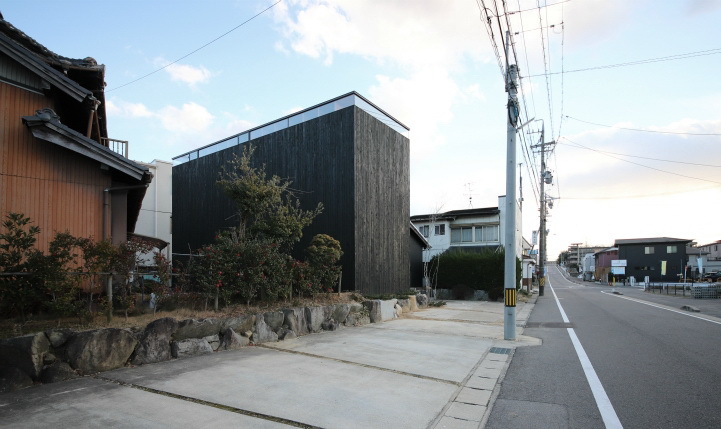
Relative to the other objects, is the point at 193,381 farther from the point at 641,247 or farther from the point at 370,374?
the point at 641,247

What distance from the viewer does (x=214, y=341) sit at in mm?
7973

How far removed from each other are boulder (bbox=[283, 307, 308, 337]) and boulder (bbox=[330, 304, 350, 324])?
4.24ft

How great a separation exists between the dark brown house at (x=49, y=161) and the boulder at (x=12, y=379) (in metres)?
2.68

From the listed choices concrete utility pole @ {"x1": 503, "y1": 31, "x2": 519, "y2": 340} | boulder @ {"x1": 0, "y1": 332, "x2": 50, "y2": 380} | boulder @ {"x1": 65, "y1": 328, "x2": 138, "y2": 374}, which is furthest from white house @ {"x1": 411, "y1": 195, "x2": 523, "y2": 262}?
boulder @ {"x1": 0, "y1": 332, "x2": 50, "y2": 380}

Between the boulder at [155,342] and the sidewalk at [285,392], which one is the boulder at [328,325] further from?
the boulder at [155,342]

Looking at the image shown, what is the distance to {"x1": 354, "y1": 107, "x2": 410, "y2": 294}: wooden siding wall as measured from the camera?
15461 millimetres

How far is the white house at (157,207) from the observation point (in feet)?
91.6


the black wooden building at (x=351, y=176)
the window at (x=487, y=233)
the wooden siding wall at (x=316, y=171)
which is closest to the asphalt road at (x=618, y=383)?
the black wooden building at (x=351, y=176)

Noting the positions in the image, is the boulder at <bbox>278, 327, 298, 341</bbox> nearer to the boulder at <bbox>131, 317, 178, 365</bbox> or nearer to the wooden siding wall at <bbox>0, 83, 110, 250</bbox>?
the boulder at <bbox>131, 317, 178, 365</bbox>

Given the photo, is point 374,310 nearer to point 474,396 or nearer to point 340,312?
point 340,312

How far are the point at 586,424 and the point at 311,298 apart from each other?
8087mm

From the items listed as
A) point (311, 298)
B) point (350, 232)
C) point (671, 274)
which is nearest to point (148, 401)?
point (311, 298)

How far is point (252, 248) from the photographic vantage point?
374 inches

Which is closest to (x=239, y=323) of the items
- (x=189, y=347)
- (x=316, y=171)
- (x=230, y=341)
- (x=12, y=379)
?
(x=230, y=341)
